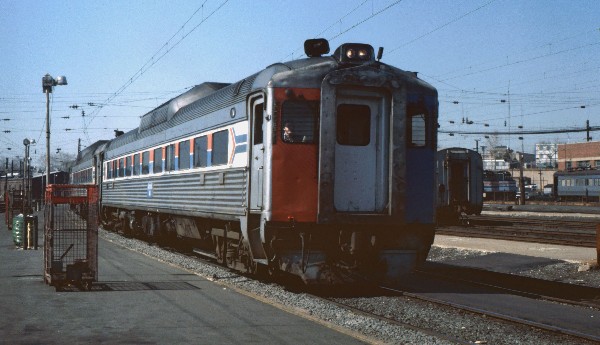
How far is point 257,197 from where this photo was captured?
11.6m

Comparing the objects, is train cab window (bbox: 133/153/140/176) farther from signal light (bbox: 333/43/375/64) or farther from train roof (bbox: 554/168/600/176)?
train roof (bbox: 554/168/600/176)

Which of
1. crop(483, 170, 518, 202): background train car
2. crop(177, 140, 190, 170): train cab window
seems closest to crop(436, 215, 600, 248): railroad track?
crop(177, 140, 190, 170): train cab window

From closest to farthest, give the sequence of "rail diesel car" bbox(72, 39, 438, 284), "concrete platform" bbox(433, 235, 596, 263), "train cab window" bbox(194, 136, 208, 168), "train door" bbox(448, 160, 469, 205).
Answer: "rail diesel car" bbox(72, 39, 438, 284)
"train cab window" bbox(194, 136, 208, 168)
"concrete platform" bbox(433, 235, 596, 263)
"train door" bbox(448, 160, 469, 205)

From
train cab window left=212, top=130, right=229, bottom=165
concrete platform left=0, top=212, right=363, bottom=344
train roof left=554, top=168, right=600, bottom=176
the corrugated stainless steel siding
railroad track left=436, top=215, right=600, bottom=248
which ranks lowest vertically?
concrete platform left=0, top=212, right=363, bottom=344

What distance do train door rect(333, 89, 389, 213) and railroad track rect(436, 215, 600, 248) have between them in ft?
40.6

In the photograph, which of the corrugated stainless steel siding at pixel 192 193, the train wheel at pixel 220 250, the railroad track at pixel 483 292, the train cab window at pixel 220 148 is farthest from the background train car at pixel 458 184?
the train cab window at pixel 220 148

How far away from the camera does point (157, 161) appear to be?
19750mm

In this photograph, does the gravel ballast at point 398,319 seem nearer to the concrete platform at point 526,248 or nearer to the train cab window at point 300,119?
the train cab window at point 300,119

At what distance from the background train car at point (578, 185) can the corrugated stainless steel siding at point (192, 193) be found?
170 ft

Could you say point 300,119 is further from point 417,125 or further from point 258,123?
point 417,125

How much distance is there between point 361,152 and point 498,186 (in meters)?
65.7

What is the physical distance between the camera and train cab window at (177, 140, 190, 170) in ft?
54.0

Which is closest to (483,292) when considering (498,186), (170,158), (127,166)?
(170,158)

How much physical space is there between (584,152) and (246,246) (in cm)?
8723
